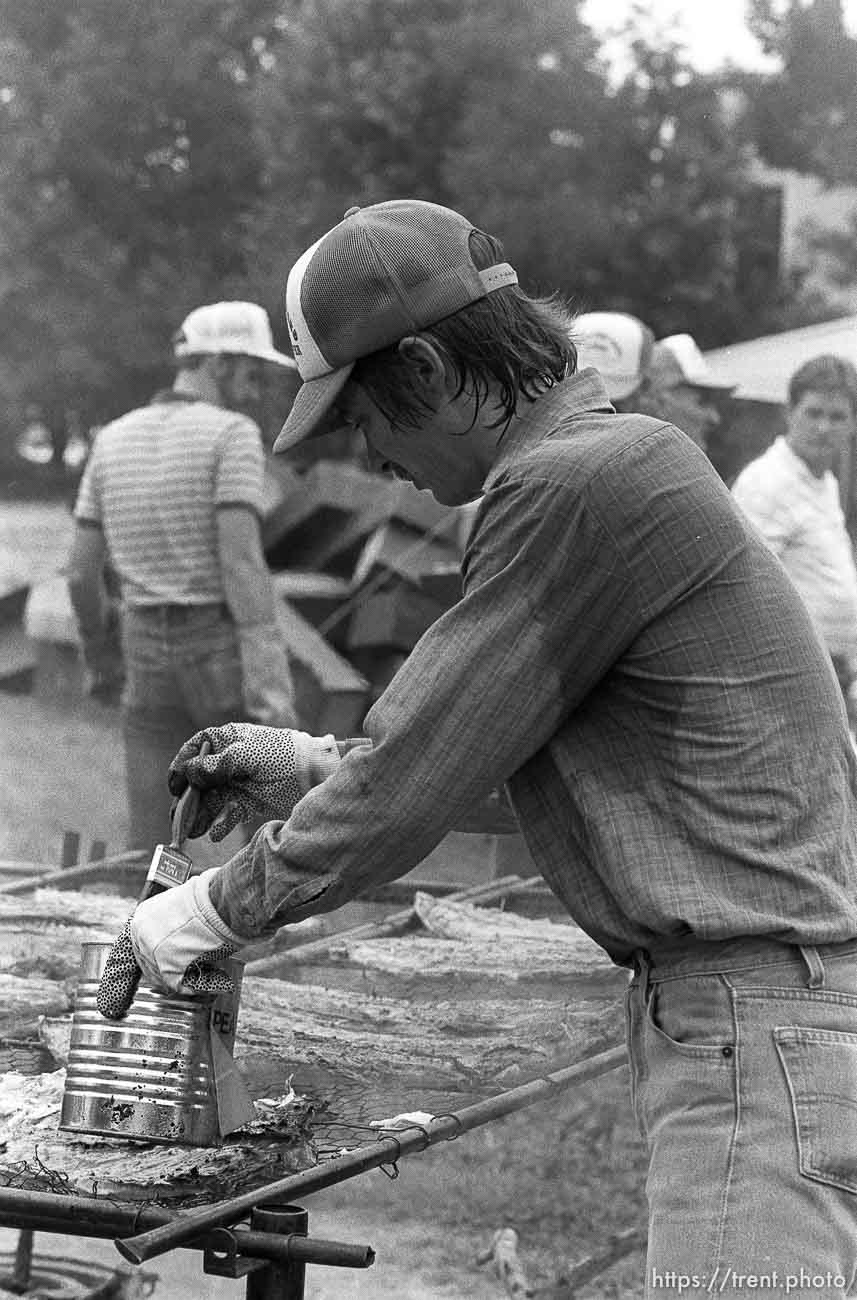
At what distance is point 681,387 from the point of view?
5195 mm

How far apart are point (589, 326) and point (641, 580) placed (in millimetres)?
3468

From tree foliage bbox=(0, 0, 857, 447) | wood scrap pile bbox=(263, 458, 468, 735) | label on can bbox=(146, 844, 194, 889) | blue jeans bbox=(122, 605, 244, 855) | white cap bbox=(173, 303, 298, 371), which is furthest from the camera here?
tree foliage bbox=(0, 0, 857, 447)

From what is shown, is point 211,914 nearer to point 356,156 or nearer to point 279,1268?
point 279,1268

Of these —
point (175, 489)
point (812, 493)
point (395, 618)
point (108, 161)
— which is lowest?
point (395, 618)

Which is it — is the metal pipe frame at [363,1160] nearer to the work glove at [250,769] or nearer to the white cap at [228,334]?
the work glove at [250,769]

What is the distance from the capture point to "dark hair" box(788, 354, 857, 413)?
4.99 metres

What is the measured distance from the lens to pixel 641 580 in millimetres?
1636

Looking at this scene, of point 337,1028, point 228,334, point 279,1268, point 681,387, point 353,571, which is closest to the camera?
point 279,1268

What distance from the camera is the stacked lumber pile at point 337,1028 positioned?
2.20 metres

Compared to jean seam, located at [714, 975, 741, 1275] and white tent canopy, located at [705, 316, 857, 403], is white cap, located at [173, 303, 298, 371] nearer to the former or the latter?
white tent canopy, located at [705, 316, 857, 403]

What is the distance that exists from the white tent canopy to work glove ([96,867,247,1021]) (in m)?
5.84

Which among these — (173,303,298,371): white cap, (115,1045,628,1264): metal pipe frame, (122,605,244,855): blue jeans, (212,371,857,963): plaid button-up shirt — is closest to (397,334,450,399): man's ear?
(212,371,857,963): plaid button-up shirt

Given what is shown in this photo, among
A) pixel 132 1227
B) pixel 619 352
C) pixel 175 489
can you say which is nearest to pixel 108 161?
pixel 175 489

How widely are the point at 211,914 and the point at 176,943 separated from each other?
0.07 meters
